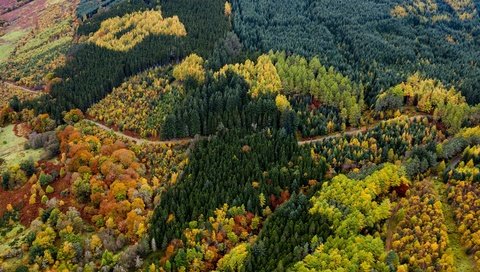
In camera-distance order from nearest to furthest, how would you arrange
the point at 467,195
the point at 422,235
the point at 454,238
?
1. the point at 422,235
2. the point at 454,238
3. the point at 467,195

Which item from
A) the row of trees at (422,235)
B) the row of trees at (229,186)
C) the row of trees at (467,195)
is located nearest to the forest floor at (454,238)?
the row of trees at (467,195)

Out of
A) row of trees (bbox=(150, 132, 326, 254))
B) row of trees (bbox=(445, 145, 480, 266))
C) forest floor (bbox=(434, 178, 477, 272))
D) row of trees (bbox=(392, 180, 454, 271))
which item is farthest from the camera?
row of trees (bbox=(150, 132, 326, 254))

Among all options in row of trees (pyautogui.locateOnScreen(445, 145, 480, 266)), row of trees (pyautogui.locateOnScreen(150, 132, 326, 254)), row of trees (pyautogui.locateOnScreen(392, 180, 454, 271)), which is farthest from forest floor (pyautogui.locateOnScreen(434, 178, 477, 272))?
row of trees (pyautogui.locateOnScreen(150, 132, 326, 254))

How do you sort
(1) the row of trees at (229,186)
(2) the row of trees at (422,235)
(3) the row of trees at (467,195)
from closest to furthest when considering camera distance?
1. (2) the row of trees at (422,235)
2. (3) the row of trees at (467,195)
3. (1) the row of trees at (229,186)

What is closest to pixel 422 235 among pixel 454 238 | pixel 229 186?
pixel 454 238

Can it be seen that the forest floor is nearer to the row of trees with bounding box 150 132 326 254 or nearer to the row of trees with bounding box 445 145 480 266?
the row of trees with bounding box 445 145 480 266

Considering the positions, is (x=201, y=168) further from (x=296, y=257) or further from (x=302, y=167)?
(x=296, y=257)

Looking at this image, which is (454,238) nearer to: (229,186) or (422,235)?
(422,235)

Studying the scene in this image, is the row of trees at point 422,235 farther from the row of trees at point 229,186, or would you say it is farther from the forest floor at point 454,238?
the row of trees at point 229,186
